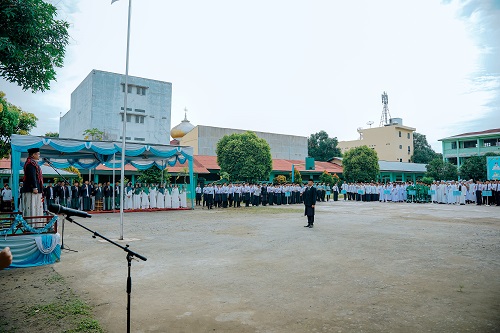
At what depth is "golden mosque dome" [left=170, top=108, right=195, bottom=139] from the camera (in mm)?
49953

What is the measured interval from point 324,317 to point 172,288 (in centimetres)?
248

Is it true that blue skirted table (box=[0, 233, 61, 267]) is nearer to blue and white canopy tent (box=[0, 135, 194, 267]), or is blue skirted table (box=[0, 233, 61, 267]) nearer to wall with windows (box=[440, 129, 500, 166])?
blue and white canopy tent (box=[0, 135, 194, 267])

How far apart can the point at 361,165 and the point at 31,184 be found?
35.7 m

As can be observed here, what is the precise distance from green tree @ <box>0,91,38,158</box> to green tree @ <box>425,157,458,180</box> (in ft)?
131

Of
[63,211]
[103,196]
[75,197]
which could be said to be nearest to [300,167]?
[103,196]

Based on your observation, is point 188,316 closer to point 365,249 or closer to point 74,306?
point 74,306

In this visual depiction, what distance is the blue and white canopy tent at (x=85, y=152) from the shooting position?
14.4m

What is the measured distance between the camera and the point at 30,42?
26.1 feet

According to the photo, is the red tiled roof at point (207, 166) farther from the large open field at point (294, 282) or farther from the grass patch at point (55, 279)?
the grass patch at point (55, 279)

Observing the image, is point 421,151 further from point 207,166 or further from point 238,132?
point 207,166

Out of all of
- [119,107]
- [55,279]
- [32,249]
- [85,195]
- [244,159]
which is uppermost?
[119,107]

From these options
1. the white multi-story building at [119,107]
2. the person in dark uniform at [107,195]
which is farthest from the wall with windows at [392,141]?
the person in dark uniform at [107,195]

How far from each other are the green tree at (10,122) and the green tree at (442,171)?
131 ft

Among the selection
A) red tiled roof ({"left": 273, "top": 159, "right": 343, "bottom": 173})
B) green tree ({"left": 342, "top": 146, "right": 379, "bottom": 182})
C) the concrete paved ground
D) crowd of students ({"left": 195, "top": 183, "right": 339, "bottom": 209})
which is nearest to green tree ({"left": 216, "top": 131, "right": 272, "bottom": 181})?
crowd of students ({"left": 195, "top": 183, "right": 339, "bottom": 209})
